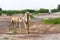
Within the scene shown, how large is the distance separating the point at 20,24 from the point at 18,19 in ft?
2.87

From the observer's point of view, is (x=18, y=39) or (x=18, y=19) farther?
(x=18, y=19)

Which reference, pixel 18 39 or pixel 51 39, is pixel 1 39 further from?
pixel 51 39

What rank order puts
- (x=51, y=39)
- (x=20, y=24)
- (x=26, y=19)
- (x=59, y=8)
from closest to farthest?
(x=51, y=39) < (x=26, y=19) < (x=20, y=24) < (x=59, y=8)

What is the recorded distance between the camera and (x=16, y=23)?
29.0m

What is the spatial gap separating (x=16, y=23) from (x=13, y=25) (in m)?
0.35

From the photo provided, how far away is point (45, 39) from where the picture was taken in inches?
689

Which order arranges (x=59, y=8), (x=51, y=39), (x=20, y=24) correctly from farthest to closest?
(x=59, y=8), (x=20, y=24), (x=51, y=39)

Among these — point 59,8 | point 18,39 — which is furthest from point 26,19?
point 59,8

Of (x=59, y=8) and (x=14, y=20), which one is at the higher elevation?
(x=14, y=20)

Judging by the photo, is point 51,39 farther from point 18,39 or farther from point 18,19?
point 18,19

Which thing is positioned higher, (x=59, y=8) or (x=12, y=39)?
(x=12, y=39)

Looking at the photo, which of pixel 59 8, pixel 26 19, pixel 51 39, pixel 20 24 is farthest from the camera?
pixel 59 8

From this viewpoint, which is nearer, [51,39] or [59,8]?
[51,39]

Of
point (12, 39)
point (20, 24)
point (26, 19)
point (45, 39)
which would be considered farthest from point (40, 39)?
point (20, 24)
